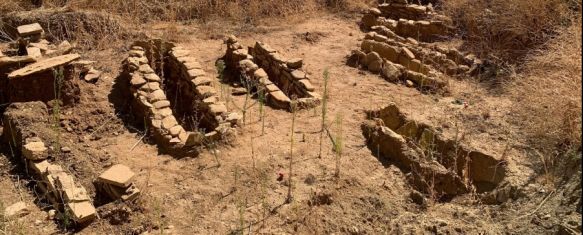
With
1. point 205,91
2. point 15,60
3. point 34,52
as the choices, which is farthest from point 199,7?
point 15,60

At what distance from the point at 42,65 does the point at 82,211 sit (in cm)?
223

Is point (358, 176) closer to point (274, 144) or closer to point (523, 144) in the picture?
point (274, 144)

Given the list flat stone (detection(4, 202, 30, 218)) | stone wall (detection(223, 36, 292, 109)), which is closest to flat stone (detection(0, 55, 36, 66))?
flat stone (detection(4, 202, 30, 218))

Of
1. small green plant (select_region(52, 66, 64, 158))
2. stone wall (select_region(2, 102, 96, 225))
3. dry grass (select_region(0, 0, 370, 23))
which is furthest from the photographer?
dry grass (select_region(0, 0, 370, 23))

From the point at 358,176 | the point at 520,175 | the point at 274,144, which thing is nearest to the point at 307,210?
the point at 358,176

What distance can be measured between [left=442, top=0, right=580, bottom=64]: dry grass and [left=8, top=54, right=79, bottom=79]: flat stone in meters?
4.97

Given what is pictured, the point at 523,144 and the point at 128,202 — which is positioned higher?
the point at 523,144

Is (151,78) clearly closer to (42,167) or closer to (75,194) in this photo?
(42,167)

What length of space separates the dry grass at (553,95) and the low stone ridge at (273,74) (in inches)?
85.6

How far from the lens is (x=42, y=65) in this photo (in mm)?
5875

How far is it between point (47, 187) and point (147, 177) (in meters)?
0.84

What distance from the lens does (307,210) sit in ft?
14.4

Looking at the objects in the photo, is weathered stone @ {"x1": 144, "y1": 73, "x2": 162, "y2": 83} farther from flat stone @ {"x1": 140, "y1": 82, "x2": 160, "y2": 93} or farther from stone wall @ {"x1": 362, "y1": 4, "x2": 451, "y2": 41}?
stone wall @ {"x1": 362, "y1": 4, "x2": 451, "y2": 41}

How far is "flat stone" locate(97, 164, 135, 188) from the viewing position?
14.8 ft
